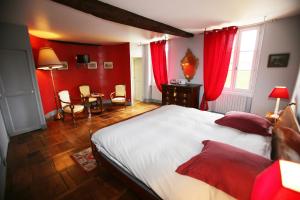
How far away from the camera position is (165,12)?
2438 millimetres

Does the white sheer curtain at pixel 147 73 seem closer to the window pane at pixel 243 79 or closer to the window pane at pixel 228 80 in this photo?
the window pane at pixel 228 80

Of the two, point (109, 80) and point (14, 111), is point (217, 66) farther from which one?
point (14, 111)

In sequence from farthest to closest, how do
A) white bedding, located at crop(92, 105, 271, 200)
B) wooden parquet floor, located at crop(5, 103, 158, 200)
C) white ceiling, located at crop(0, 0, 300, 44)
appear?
1. white ceiling, located at crop(0, 0, 300, 44)
2. wooden parquet floor, located at crop(5, 103, 158, 200)
3. white bedding, located at crop(92, 105, 271, 200)

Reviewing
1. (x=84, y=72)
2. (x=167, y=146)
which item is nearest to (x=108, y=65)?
(x=84, y=72)

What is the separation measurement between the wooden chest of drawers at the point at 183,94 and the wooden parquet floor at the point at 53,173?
261cm

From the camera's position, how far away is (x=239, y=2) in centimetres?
209

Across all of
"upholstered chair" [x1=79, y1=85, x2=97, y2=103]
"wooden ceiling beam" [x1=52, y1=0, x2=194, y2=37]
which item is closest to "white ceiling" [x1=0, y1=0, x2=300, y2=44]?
"wooden ceiling beam" [x1=52, y1=0, x2=194, y2=37]

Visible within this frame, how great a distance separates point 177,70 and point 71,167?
3.97 meters

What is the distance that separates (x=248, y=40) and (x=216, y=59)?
816 mm

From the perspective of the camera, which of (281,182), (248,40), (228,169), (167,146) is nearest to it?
(281,182)

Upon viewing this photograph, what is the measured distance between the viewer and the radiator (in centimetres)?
356

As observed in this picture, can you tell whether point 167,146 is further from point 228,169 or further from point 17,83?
point 17,83

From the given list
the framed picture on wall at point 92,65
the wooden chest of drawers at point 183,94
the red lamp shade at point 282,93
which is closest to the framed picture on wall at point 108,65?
the framed picture on wall at point 92,65

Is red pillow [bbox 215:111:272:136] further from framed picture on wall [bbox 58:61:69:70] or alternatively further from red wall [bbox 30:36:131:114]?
framed picture on wall [bbox 58:61:69:70]
